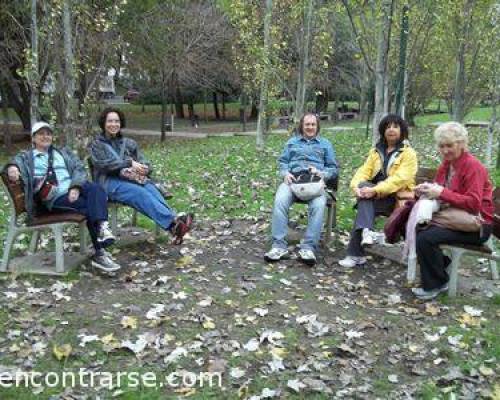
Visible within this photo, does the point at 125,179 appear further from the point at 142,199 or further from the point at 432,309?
the point at 432,309

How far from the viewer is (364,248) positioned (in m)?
6.48

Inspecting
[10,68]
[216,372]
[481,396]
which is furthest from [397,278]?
[10,68]

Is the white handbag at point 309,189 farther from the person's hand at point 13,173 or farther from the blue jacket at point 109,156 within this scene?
the person's hand at point 13,173

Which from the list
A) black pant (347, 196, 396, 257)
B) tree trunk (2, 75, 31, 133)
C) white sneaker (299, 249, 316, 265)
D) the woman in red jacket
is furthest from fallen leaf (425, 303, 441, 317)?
tree trunk (2, 75, 31, 133)

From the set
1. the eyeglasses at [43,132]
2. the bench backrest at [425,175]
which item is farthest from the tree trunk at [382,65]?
the eyeglasses at [43,132]

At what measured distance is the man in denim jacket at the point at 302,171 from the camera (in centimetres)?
627

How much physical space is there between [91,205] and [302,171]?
2331 mm

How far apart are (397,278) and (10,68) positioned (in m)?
18.6

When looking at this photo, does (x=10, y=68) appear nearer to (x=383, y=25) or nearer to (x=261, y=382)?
(x=383, y=25)

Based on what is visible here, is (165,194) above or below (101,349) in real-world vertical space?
above

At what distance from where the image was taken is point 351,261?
6.21m

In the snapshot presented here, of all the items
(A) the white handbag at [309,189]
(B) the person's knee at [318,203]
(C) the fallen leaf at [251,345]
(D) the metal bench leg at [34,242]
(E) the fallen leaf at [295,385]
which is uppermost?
(A) the white handbag at [309,189]

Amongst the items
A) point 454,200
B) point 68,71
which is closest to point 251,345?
point 454,200

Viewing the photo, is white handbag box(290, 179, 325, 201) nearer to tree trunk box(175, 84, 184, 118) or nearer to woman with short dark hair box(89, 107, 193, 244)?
woman with short dark hair box(89, 107, 193, 244)
